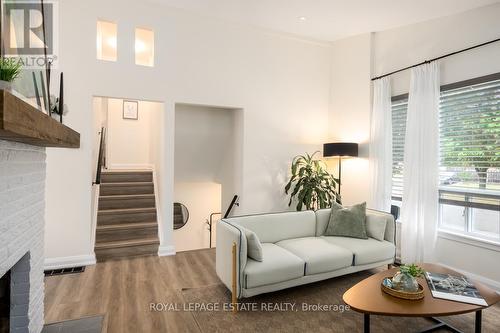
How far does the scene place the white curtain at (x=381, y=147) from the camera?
4.62m

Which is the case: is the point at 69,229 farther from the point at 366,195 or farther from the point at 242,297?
the point at 366,195

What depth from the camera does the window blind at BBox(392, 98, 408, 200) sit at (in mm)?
4527

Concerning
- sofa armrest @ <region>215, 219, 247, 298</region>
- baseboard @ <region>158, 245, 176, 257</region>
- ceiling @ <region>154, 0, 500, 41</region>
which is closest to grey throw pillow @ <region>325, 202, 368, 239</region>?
sofa armrest @ <region>215, 219, 247, 298</region>

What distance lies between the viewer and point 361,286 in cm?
256

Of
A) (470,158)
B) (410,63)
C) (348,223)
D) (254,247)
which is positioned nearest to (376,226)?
(348,223)

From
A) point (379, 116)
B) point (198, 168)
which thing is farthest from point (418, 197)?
point (198, 168)

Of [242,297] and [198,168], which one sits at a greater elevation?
[198,168]

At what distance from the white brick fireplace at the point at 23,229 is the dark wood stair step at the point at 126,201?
2623 mm

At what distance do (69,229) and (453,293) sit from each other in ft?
14.0

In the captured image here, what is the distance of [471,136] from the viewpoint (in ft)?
12.0

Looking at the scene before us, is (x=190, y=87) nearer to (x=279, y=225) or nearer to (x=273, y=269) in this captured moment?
(x=279, y=225)

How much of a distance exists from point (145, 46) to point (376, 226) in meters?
4.34

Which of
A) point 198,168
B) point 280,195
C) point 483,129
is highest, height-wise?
point 483,129

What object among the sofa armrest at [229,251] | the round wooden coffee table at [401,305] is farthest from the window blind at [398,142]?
the sofa armrest at [229,251]
